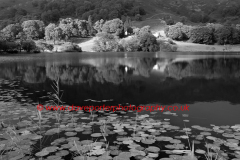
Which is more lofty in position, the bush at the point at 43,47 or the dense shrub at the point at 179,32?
the dense shrub at the point at 179,32

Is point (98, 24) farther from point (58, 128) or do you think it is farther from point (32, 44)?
point (58, 128)

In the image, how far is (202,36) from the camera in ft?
425

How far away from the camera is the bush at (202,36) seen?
129m

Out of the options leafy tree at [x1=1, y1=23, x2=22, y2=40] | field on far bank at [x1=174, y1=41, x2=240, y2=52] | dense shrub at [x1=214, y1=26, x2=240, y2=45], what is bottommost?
field on far bank at [x1=174, y1=41, x2=240, y2=52]

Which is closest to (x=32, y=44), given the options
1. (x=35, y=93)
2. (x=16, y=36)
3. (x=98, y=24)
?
(x=16, y=36)

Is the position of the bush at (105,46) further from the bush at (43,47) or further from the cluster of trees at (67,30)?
the cluster of trees at (67,30)

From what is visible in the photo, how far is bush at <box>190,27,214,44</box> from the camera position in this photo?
129 metres

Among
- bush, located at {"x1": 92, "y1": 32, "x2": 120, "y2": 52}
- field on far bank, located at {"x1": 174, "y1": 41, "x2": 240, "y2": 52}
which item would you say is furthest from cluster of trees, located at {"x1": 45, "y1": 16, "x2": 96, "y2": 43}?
field on far bank, located at {"x1": 174, "y1": 41, "x2": 240, "y2": 52}

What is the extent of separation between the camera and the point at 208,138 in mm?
7059

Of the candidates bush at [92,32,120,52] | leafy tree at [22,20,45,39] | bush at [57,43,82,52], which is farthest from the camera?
leafy tree at [22,20,45,39]

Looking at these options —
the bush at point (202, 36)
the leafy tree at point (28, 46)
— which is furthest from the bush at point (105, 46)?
the bush at point (202, 36)

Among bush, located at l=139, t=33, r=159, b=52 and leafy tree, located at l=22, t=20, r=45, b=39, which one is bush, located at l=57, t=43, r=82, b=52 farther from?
leafy tree, located at l=22, t=20, r=45, b=39

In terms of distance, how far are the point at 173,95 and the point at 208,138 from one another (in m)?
7.83

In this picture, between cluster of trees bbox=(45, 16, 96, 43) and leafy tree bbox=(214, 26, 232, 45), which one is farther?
cluster of trees bbox=(45, 16, 96, 43)
